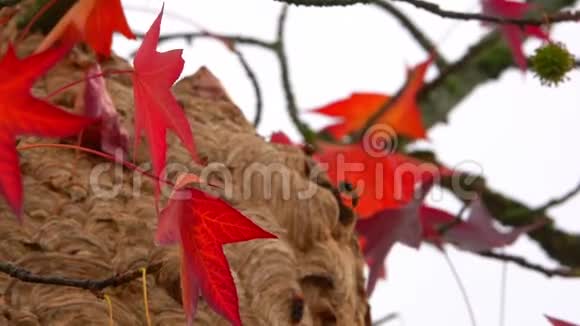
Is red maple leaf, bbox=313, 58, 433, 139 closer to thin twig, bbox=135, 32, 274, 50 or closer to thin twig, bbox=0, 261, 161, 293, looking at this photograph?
thin twig, bbox=135, 32, 274, 50

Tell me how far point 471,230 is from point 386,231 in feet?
1.03

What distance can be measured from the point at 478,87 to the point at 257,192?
57.0 inches

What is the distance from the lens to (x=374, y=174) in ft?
6.42

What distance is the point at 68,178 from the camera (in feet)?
4.72

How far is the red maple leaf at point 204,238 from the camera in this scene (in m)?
1.10

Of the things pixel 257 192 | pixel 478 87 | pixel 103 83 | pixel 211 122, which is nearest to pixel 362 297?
pixel 257 192

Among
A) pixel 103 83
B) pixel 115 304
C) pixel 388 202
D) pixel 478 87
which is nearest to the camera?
pixel 115 304

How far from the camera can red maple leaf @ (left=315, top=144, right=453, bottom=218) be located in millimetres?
1897

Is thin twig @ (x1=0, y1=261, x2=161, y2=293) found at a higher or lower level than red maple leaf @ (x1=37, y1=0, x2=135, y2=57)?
lower

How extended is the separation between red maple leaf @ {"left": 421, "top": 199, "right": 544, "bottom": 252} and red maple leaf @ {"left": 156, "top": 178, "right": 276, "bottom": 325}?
865 mm

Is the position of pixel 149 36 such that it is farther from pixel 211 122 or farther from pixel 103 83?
pixel 211 122

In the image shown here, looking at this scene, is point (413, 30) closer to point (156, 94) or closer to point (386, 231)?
point (386, 231)

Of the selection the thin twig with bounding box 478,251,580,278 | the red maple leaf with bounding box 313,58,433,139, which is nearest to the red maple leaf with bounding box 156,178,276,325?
the thin twig with bounding box 478,251,580,278

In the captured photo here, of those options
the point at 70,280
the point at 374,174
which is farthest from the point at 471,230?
the point at 70,280
